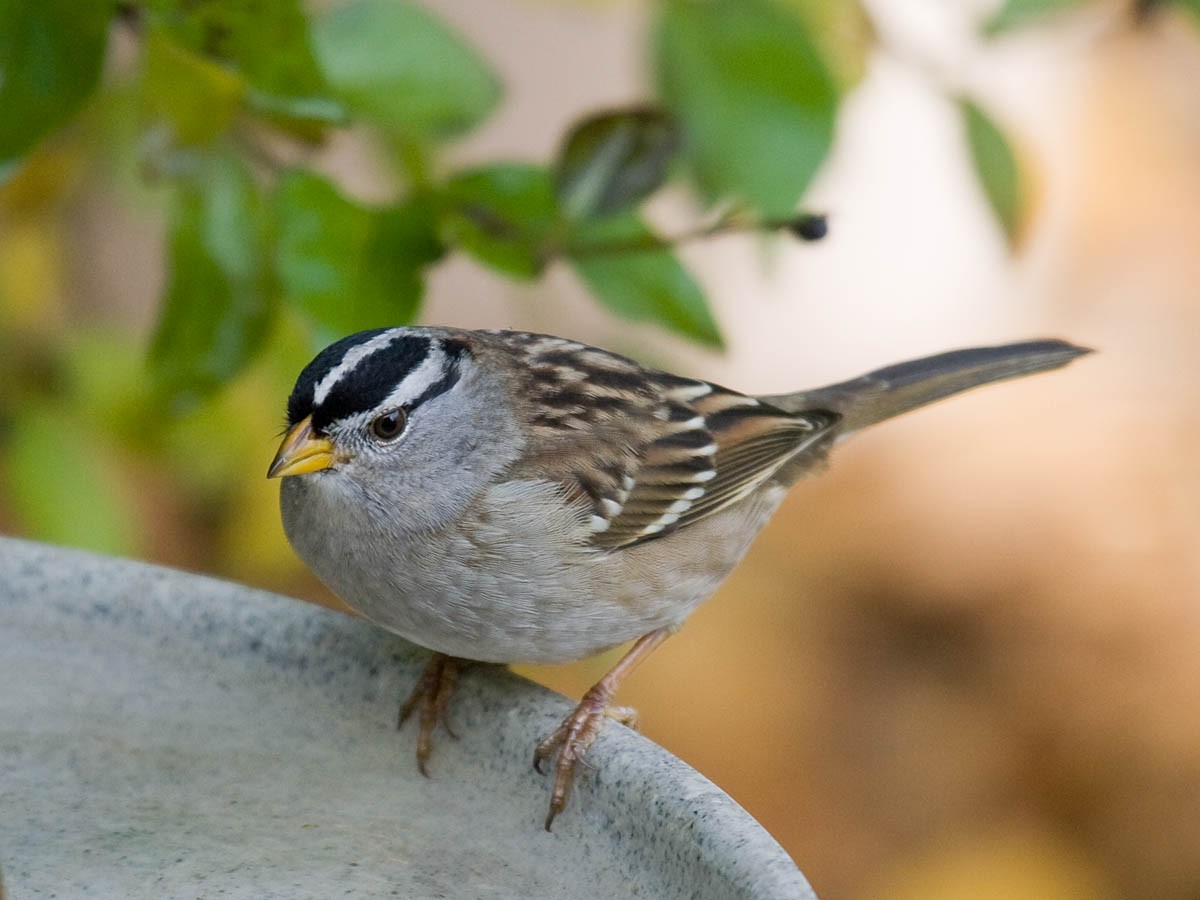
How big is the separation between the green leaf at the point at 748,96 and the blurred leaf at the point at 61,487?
130 cm

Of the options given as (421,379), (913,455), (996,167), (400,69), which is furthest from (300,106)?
(913,455)

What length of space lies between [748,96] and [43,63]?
0.82 m

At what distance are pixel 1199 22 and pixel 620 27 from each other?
3322 millimetres

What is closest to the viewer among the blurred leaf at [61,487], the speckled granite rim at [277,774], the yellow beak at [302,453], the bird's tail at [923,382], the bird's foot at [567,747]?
the speckled granite rim at [277,774]

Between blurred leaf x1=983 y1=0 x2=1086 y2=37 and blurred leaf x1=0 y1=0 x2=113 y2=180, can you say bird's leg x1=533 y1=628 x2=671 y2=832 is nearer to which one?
→ blurred leaf x1=0 y1=0 x2=113 y2=180

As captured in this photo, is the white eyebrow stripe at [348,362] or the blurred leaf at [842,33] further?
the blurred leaf at [842,33]

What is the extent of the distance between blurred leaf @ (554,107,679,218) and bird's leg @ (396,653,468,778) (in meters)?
0.58

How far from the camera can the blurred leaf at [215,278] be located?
203 centimetres

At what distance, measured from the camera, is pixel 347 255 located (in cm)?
192

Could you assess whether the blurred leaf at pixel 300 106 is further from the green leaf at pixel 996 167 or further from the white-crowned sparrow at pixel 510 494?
the green leaf at pixel 996 167

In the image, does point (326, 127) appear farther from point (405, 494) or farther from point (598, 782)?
point (598, 782)

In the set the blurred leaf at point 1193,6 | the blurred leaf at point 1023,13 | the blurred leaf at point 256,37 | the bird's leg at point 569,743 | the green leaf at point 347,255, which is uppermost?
the blurred leaf at point 1193,6

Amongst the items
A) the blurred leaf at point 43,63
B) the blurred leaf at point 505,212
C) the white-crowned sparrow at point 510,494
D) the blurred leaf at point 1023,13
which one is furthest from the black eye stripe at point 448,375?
the blurred leaf at point 1023,13

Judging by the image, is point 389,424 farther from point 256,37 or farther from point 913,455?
point 913,455
